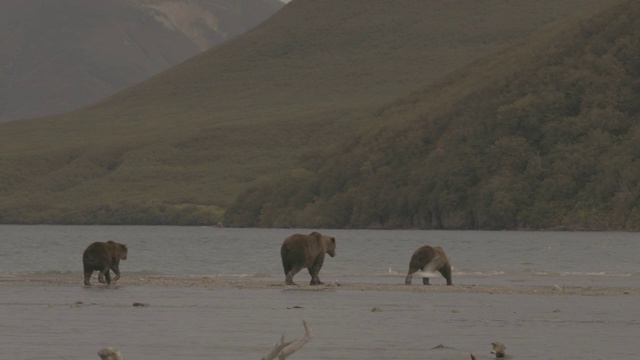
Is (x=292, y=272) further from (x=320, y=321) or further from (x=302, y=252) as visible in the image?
(x=320, y=321)

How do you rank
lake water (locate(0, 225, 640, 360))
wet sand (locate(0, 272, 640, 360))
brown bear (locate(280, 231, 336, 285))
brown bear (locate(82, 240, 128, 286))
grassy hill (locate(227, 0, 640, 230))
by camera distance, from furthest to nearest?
grassy hill (locate(227, 0, 640, 230)), brown bear (locate(82, 240, 128, 286)), brown bear (locate(280, 231, 336, 285)), wet sand (locate(0, 272, 640, 360)), lake water (locate(0, 225, 640, 360))

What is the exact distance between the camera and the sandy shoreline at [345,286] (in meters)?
42.6

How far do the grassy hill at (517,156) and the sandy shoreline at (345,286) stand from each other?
10068 centimetres

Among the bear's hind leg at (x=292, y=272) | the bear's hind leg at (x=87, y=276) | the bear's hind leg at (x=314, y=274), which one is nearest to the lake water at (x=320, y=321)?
the bear's hind leg at (x=87, y=276)

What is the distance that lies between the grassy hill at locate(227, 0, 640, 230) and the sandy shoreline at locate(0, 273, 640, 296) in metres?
101

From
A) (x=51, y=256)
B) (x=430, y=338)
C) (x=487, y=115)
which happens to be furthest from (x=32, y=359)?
(x=487, y=115)

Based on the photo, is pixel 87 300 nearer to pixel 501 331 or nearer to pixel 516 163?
pixel 501 331

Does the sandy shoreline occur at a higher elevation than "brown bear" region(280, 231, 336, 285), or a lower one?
lower

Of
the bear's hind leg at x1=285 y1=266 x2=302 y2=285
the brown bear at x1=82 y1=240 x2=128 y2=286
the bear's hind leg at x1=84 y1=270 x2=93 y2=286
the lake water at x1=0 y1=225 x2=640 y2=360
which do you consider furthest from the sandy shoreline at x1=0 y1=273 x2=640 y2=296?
the lake water at x1=0 y1=225 x2=640 y2=360

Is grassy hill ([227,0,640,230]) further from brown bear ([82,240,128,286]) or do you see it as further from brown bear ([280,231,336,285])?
brown bear ([82,240,128,286])

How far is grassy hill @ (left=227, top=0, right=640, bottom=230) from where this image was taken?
15450cm

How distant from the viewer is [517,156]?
163m

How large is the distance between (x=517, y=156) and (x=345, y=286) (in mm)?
119817

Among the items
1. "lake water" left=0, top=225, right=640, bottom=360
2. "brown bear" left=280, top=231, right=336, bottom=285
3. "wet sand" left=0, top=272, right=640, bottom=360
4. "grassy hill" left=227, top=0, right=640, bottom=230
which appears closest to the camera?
"lake water" left=0, top=225, right=640, bottom=360
